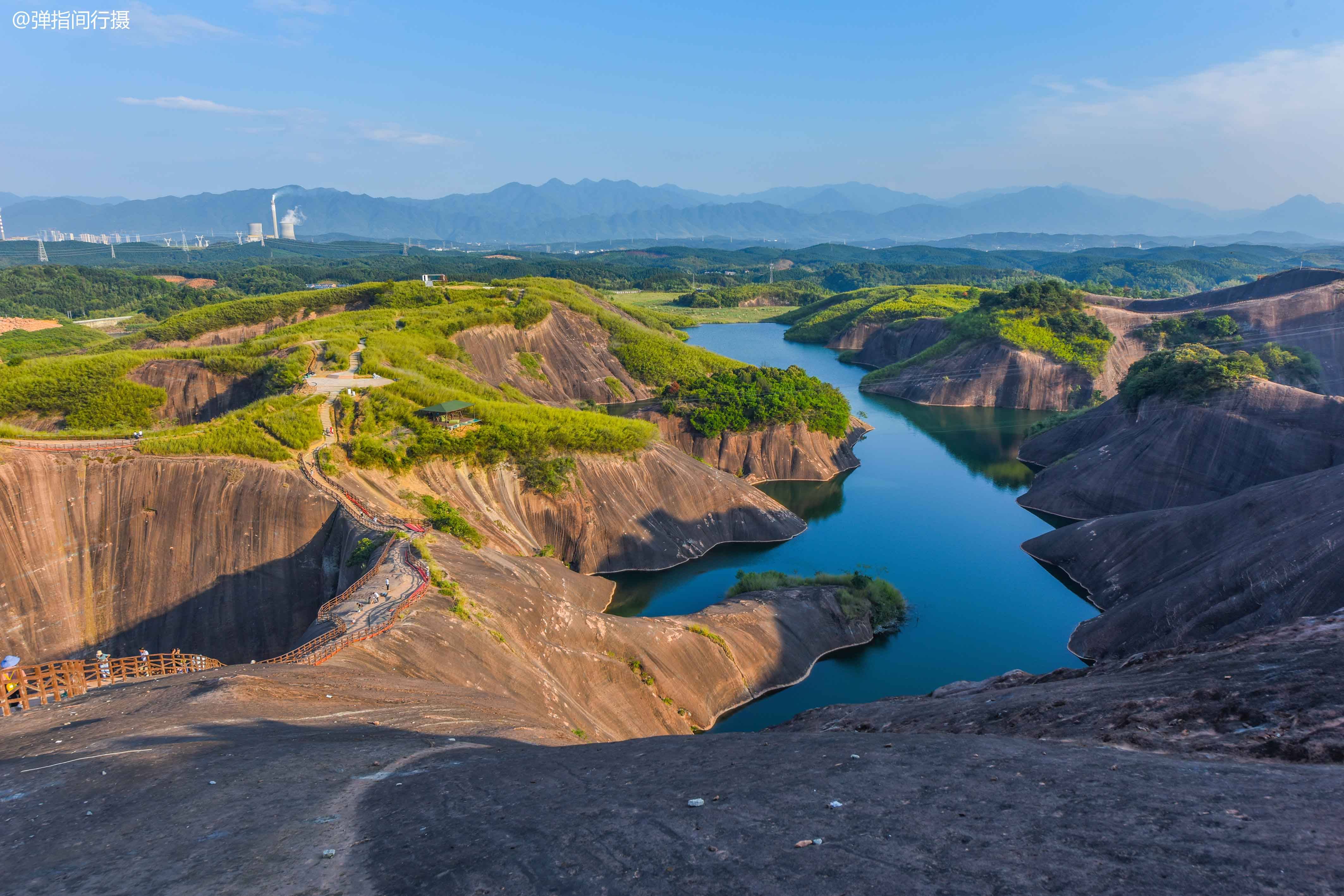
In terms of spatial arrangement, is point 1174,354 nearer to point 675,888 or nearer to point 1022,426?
point 1022,426

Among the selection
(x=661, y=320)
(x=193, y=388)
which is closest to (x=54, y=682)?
(x=193, y=388)

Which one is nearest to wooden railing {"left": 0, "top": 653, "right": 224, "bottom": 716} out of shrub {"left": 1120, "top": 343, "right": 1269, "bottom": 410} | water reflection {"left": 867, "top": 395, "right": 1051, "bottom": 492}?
water reflection {"left": 867, "top": 395, "right": 1051, "bottom": 492}

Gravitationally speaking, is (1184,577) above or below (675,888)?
below

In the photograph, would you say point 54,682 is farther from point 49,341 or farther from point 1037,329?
point 49,341

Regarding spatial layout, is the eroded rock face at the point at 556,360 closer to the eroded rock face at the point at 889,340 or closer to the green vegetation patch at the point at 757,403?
the green vegetation patch at the point at 757,403

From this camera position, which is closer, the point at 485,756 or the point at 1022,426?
the point at 485,756

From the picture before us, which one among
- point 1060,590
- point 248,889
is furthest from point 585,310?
point 248,889

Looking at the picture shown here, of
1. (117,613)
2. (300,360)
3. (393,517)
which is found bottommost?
(117,613)
